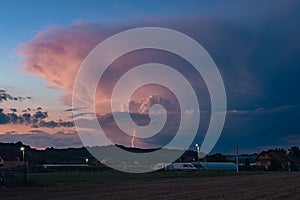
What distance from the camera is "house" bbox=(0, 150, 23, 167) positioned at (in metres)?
140

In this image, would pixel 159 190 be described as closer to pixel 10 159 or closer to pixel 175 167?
pixel 175 167

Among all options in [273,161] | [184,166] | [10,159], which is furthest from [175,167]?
[10,159]

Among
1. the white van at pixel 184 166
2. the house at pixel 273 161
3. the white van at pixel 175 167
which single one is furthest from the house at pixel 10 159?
the house at pixel 273 161

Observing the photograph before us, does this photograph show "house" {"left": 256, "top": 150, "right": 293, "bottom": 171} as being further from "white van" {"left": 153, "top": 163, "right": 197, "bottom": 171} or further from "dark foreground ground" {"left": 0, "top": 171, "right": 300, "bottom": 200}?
"dark foreground ground" {"left": 0, "top": 171, "right": 300, "bottom": 200}

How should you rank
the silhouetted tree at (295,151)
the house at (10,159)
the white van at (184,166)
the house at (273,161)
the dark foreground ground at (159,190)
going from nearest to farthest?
the dark foreground ground at (159,190), the white van at (184,166), the house at (273,161), the house at (10,159), the silhouetted tree at (295,151)

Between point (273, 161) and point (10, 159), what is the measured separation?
246ft

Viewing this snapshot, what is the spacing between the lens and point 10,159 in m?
143

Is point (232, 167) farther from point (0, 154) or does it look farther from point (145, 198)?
point (145, 198)

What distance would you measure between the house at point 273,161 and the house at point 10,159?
68.1 metres

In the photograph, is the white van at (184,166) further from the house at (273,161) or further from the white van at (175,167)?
the house at (273,161)

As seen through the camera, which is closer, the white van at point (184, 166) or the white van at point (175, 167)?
the white van at point (184, 166)

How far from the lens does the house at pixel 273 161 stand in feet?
410

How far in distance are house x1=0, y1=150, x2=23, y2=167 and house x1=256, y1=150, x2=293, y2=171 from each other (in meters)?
68.1

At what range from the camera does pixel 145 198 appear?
27688mm
